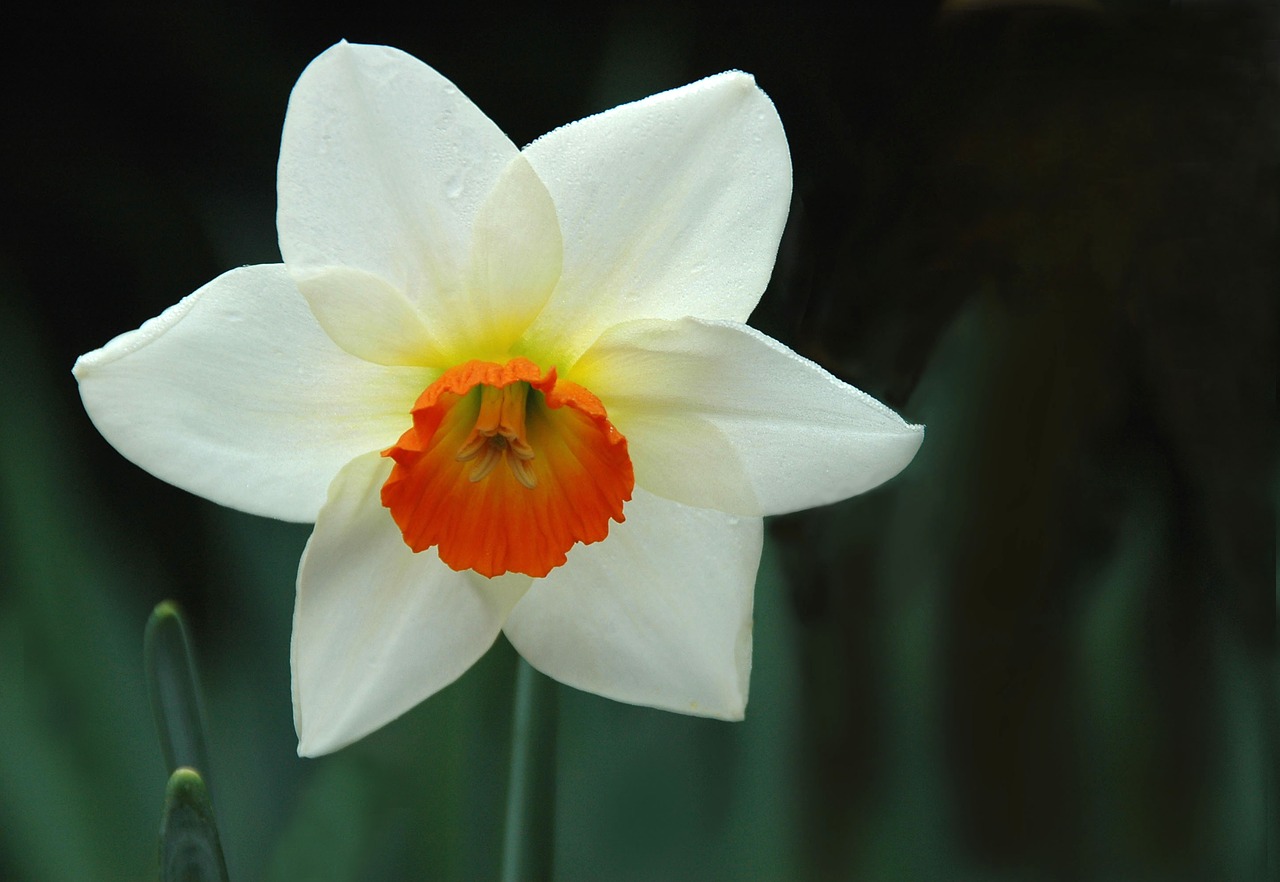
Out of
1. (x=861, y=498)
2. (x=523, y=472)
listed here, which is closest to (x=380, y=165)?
(x=523, y=472)

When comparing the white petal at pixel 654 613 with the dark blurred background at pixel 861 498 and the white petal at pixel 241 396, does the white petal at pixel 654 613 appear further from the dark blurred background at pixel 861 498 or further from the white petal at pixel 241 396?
the dark blurred background at pixel 861 498

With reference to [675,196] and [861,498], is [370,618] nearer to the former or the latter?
[675,196]

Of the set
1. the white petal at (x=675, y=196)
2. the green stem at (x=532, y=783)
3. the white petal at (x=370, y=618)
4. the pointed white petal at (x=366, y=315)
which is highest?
the white petal at (x=675, y=196)

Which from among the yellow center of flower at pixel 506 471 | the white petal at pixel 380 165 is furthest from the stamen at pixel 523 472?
the white petal at pixel 380 165

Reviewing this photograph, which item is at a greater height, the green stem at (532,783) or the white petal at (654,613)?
the white petal at (654,613)

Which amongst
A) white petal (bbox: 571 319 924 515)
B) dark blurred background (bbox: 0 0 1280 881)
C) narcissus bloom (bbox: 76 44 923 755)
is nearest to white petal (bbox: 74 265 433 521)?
narcissus bloom (bbox: 76 44 923 755)

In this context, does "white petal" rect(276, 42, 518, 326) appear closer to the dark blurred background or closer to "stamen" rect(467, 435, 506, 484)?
"stamen" rect(467, 435, 506, 484)
